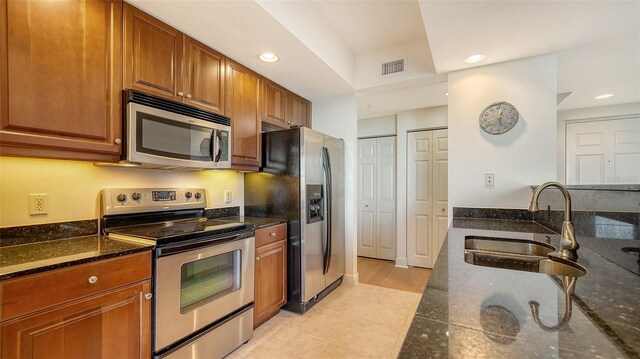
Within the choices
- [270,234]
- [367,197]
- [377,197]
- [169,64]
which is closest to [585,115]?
[377,197]

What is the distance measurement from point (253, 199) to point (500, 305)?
2.27 metres

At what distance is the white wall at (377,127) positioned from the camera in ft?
13.2

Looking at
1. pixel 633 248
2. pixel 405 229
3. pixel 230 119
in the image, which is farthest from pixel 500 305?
pixel 405 229

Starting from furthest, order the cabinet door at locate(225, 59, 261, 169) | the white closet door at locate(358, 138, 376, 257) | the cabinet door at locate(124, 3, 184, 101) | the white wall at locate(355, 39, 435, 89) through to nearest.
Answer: the white closet door at locate(358, 138, 376, 257), the white wall at locate(355, 39, 435, 89), the cabinet door at locate(225, 59, 261, 169), the cabinet door at locate(124, 3, 184, 101)

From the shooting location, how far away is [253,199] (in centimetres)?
264

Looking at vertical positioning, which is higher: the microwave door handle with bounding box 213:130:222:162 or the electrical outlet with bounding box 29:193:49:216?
the microwave door handle with bounding box 213:130:222:162

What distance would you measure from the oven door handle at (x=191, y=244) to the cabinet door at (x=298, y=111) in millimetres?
1556

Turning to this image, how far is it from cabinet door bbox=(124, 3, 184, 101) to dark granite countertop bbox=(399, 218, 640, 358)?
6.13 ft

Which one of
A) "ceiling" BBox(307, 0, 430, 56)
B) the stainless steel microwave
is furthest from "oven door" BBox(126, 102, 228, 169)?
"ceiling" BBox(307, 0, 430, 56)

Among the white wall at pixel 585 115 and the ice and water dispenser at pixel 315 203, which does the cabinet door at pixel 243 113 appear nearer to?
the ice and water dispenser at pixel 315 203

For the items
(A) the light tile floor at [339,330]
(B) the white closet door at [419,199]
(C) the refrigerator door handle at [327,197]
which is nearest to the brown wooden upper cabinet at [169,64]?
(C) the refrigerator door handle at [327,197]

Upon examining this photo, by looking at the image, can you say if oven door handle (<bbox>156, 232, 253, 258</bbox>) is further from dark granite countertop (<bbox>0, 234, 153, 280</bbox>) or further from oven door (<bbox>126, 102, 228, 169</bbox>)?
oven door (<bbox>126, 102, 228, 169</bbox>)

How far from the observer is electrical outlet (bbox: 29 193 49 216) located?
1.39 metres

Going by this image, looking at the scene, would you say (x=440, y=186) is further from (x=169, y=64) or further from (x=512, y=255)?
(x=169, y=64)
